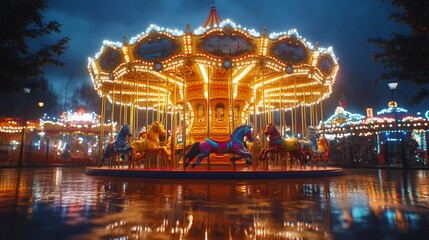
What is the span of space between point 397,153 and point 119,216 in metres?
22.7

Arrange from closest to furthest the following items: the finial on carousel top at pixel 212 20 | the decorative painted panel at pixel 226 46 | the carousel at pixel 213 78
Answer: the carousel at pixel 213 78, the decorative painted panel at pixel 226 46, the finial on carousel top at pixel 212 20

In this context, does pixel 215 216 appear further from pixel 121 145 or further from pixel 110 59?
pixel 110 59

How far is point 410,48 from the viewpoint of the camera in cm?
837

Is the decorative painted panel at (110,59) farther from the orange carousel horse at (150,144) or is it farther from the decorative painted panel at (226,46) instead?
the decorative painted panel at (226,46)

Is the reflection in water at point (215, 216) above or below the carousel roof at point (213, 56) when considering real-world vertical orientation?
below

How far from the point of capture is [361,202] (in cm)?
516

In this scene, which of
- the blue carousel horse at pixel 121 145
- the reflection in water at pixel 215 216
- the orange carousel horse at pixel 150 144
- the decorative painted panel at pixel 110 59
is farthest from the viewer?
the decorative painted panel at pixel 110 59

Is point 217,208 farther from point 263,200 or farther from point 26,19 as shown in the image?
point 26,19

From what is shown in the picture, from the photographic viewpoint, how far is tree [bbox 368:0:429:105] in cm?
805

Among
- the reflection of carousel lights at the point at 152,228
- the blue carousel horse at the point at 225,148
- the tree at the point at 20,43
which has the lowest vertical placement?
the reflection of carousel lights at the point at 152,228

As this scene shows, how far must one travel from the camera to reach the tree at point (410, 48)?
8047 mm

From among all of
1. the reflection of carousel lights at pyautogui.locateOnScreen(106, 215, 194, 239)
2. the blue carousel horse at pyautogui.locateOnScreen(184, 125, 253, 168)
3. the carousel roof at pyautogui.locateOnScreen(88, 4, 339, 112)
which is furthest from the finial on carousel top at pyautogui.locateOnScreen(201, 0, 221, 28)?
the reflection of carousel lights at pyautogui.locateOnScreen(106, 215, 194, 239)

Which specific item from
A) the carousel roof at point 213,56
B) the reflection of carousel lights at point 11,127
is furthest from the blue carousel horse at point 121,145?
the reflection of carousel lights at point 11,127

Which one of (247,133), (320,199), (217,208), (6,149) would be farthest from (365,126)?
(6,149)
